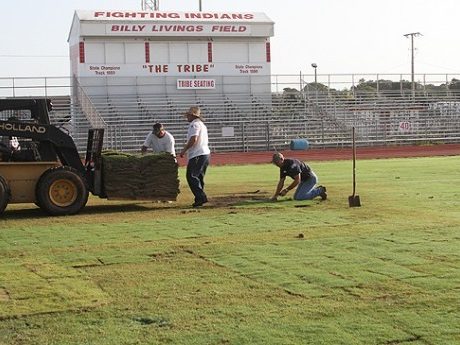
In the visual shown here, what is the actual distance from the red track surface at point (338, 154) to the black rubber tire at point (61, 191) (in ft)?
57.2

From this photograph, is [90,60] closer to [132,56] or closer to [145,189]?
[132,56]

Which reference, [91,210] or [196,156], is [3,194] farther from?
[196,156]

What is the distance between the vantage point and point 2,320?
229 inches

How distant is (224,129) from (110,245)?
93.5 feet

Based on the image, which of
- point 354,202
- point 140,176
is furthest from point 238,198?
point 354,202

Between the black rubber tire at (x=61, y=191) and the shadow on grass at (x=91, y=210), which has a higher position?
the black rubber tire at (x=61, y=191)

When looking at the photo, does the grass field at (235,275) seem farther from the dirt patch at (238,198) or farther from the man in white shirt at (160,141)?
the man in white shirt at (160,141)

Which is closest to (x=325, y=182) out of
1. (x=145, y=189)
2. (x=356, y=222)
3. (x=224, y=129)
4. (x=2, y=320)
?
(x=145, y=189)

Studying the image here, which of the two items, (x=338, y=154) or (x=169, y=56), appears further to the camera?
(x=169, y=56)

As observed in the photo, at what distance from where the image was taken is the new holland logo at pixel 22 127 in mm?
12445

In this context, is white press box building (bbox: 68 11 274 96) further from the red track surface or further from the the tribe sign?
the red track surface

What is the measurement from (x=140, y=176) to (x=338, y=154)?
73.9 ft

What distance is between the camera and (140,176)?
13312 mm

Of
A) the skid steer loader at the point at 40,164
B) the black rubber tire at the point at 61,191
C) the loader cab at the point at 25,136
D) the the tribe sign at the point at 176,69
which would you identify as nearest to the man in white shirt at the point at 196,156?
the skid steer loader at the point at 40,164
